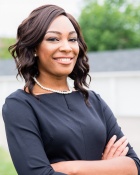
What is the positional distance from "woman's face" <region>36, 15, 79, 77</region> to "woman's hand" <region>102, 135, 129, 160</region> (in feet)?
1.61

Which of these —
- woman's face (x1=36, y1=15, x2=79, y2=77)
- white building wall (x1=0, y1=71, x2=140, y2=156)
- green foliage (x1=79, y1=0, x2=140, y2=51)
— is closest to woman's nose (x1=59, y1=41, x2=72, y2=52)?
woman's face (x1=36, y1=15, x2=79, y2=77)

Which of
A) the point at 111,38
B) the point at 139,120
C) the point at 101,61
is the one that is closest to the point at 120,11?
the point at 111,38

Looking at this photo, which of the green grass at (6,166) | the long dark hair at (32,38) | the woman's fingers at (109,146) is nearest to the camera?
the long dark hair at (32,38)

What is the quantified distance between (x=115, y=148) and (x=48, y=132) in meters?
0.54

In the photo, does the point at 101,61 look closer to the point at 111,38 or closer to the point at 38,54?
the point at 111,38

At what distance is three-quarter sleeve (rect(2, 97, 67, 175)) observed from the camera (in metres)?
2.64

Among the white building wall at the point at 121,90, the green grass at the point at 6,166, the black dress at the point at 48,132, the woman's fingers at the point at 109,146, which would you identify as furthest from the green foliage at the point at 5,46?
the black dress at the point at 48,132

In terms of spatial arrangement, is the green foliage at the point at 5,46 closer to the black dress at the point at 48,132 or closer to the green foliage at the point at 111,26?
the green foliage at the point at 111,26

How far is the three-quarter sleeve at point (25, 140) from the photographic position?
2639 millimetres

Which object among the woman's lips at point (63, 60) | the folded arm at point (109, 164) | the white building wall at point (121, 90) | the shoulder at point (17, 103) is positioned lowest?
the white building wall at point (121, 90)

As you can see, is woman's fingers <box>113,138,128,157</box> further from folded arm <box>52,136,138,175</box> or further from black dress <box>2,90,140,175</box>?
black dress <box>2,90,140,175</box>

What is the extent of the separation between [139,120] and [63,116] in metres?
13.4

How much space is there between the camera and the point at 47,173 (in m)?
2.64

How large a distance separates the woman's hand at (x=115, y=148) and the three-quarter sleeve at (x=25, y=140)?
1.37ft
